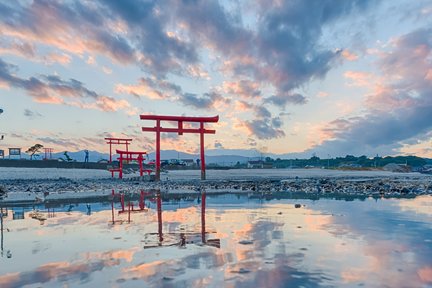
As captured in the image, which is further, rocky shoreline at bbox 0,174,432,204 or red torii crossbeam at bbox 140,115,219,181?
red torii crossbeam at bbox 140,115,219,181

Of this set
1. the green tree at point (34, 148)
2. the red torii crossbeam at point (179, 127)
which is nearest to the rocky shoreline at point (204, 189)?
the red torii crossbeam at point (179, 127)

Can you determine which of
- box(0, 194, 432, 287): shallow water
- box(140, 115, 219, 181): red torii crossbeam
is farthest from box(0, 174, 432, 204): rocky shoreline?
box(140, 115, 219, 181): red torii crossbeam

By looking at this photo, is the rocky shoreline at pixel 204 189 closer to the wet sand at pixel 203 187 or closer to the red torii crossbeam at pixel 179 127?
the wet sand at pixel 203 187

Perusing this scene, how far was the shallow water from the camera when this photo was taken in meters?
3.00

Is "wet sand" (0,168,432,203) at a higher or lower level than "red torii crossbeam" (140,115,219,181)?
lower

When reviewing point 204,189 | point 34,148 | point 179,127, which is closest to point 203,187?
point 204,189

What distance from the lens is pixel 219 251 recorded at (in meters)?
4.05

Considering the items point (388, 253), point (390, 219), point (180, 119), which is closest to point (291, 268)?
point (388, 253)

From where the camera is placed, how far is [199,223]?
6.30m

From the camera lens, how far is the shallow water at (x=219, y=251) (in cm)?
300

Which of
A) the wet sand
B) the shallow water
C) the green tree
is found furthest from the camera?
the green tree

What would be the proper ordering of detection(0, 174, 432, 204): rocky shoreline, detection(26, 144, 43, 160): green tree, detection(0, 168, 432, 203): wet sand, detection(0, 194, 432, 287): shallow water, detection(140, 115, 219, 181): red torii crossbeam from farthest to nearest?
detection(26, 144, 43, 160): green tree → detection(140, 115, 219, 181): red torii crossbeam → detection(0, 168, 432, 203): wet sand → detection(0, 174, 432, 204): rocky shoreline → detection(0, 194, 432, 287): shallow water

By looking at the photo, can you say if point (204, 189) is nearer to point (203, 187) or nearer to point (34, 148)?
point (203, 187)

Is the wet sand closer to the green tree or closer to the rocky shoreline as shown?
the rocky shoreline
